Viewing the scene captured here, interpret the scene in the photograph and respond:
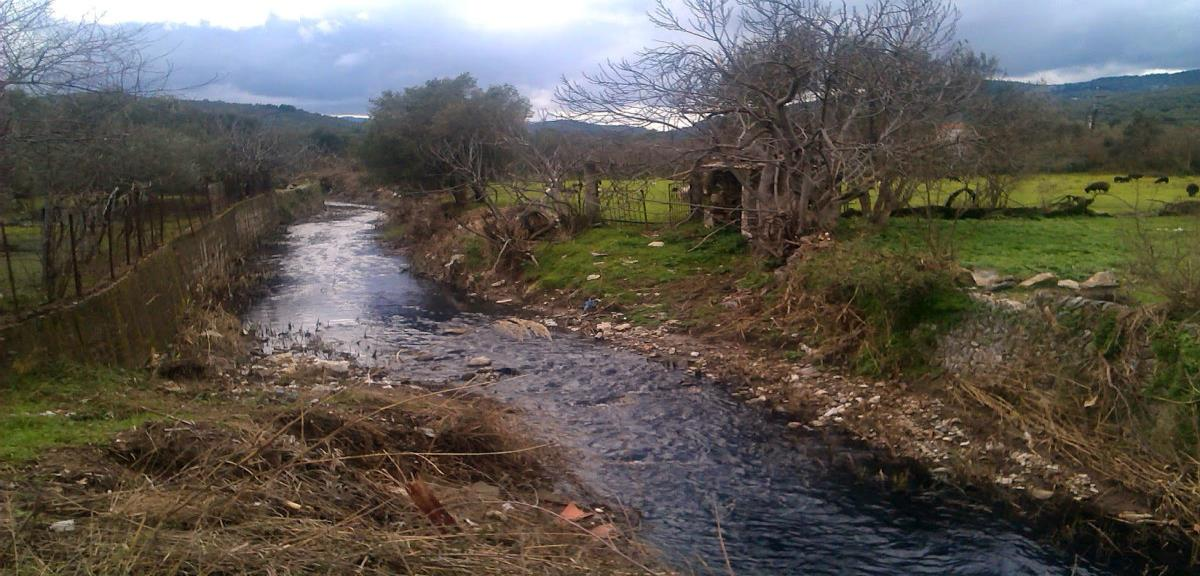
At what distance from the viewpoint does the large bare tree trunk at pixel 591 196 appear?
24000 mm

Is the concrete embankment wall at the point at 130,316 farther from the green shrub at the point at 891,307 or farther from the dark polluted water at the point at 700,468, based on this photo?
the green shrub at the point at 891,307

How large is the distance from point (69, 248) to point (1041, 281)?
1326cm

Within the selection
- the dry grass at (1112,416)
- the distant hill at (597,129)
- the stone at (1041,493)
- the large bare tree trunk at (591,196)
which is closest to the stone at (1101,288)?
the dry grass at (1112,416)

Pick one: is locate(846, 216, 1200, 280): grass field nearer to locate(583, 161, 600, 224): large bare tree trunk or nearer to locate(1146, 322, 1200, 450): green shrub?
locate(1146, 322, 1200, 450): green shrub

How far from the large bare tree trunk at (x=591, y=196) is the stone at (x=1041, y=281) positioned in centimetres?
1360

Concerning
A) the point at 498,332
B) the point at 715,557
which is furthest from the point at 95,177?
the point at 715,557

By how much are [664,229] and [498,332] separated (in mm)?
7940

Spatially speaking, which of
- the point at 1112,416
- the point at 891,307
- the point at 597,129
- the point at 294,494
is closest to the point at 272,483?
the point at 294,494

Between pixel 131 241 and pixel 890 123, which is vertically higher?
pixel 890 123

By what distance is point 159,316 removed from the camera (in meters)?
13.4

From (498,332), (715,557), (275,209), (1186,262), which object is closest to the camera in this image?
(715,557)

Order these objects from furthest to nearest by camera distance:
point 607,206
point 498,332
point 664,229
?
point 607,206, point 664,229, point 498,332

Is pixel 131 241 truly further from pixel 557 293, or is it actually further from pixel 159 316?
pixel 557 293

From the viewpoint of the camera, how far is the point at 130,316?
461 inches
